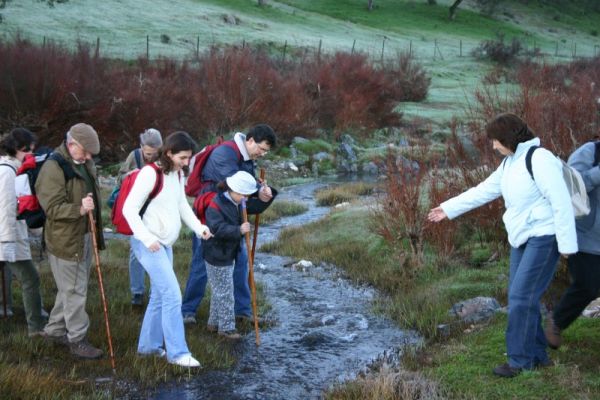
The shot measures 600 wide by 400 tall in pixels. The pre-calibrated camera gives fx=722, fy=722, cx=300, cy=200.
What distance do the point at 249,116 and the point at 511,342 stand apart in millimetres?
17189

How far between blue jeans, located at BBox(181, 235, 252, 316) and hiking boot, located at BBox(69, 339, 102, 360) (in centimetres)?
144

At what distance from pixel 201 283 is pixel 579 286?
3.57m

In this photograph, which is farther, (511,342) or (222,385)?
(222,385)

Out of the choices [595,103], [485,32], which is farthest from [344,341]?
[485,32]

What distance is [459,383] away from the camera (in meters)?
5.54

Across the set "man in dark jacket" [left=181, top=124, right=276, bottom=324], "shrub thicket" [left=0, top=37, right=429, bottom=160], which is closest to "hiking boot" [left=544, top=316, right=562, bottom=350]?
"man in dark jacket" [left=181, top=124, right=276, bottom=324]

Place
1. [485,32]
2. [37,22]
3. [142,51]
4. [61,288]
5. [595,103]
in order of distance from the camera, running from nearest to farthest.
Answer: [61,288], [595,103], [142,51], [37,22], [485,32]

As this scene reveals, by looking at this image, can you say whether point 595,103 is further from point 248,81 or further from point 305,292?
point 248,81

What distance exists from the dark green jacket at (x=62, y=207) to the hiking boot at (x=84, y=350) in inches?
28.6

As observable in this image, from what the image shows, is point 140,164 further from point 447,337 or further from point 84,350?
point 447,337

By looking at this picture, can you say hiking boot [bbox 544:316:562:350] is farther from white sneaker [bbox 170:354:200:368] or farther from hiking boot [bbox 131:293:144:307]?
hiking boot [bbox 131:293:144:307]

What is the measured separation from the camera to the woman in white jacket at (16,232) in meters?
6.12

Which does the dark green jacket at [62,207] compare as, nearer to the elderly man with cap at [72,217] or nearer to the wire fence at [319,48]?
the elderly man with cap at [72,217]

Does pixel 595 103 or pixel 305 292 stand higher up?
pixel 595 103
